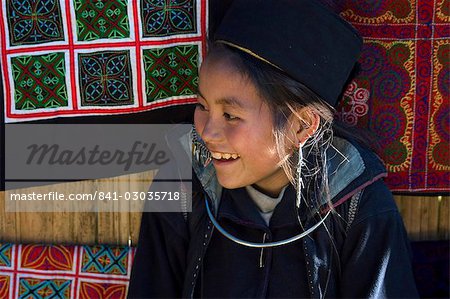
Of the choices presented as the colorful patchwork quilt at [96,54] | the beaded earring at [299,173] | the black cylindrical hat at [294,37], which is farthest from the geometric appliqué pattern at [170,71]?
the beaded earring at [299,173]

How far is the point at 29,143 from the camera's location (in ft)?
6.15

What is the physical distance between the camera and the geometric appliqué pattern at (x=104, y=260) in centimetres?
205

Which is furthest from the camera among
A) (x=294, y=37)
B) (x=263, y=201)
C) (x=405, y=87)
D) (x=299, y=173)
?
(x=405, y=87)

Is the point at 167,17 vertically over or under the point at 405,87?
over

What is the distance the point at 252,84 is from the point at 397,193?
0.71m

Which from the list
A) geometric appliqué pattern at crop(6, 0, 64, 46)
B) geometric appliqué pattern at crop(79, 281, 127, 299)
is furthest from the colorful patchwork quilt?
geometric appliqué pattern at crop(79, 281, 127, 299)

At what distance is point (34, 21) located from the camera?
1801 millimetres

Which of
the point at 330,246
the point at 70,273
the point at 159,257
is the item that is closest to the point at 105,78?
the point at 159,257

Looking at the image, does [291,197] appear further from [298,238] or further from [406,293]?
[406,293]

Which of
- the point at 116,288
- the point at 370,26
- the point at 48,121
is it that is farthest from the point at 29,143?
the point at 370,26

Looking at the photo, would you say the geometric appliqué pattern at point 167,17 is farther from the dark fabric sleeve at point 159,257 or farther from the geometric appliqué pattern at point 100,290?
the geometric appliqué pattern at point 100,290

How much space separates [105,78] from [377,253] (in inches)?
33.8

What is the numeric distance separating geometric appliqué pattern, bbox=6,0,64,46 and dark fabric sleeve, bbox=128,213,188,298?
0.56m

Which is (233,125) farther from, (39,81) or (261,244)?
(39,81)
